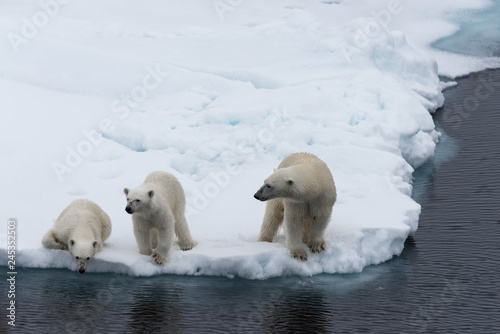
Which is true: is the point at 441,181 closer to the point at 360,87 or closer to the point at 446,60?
the point at 360,87

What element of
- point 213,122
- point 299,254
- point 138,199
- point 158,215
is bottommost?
point 299,254

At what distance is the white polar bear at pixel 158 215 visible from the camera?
10805 mm

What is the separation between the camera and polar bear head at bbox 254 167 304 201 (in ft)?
35.1

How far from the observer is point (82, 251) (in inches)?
433

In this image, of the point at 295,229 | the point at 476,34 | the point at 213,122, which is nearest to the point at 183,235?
the point at 295,229

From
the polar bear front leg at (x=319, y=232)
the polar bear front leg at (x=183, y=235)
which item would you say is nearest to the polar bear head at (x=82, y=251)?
the polar bear front leg at (x=183, y=235)

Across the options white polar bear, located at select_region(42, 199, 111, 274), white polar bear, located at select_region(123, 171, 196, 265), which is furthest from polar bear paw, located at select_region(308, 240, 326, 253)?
white polar bear, located at select_region(42, 199, 111, 274)

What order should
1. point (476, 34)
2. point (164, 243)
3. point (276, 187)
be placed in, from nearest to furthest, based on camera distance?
point (276, 187) → point (164, 243) → point (476, 34)

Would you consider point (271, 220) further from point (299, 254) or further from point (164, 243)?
point (164, 243)

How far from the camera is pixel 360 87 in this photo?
16.6m

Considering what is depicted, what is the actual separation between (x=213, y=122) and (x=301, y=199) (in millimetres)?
4723

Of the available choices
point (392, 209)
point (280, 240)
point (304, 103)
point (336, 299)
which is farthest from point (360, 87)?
point (336, 299)

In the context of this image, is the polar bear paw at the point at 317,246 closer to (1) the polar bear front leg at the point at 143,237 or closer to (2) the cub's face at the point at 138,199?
(1) the polar bear front leg at the point at 143,237

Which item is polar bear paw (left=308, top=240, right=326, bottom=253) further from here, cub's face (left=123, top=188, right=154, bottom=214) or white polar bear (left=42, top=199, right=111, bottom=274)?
white polar bear (left=42, top=199, right=111, bottom=274)
